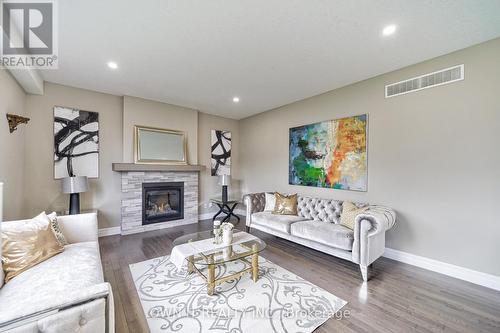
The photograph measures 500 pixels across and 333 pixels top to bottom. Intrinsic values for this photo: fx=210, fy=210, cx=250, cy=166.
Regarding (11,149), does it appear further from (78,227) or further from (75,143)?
(78,227)

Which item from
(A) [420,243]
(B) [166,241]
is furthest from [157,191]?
(A) [420,243]

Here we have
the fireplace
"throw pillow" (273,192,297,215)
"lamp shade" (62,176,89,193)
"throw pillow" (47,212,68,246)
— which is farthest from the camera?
the fireplace

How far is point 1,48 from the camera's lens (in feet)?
7.43

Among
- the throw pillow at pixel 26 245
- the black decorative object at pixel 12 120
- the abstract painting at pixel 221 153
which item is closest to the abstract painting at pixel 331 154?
the abstract painting at pixel 221 153

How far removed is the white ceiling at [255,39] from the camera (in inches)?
79.6

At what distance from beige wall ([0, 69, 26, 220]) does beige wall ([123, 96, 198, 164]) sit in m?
1.47

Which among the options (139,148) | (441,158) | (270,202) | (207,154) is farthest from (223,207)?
(441,158)

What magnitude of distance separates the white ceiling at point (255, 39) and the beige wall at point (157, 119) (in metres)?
0.70

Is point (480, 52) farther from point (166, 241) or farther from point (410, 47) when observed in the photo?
point (166, 241)

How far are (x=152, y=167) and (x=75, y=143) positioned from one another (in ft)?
4.58

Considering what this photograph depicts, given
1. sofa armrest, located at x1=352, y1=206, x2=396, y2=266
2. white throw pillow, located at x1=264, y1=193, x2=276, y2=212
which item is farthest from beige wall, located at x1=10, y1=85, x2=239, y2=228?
sofa armrest, located at x1=352, y1=206, x2=396, y2=266

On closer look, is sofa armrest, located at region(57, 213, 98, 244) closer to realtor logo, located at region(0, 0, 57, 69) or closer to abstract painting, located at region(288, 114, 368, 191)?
realtor logo, located at region(0, 0, 57, 69)

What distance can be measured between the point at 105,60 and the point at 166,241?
309cm

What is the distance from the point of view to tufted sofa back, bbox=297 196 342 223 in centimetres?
348
